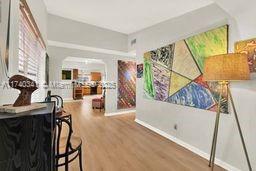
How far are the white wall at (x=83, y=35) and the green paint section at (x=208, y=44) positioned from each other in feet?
8.92

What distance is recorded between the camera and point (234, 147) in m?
2.23

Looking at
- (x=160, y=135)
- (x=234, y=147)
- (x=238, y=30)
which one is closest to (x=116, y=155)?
(x=160, y=135)

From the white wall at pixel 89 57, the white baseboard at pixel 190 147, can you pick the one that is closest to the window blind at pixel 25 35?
the white wall at pixel 89 57

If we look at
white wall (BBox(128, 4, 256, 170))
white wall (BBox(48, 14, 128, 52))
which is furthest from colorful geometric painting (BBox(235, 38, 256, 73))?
white wall (BBox(48, 14, 128, 52))

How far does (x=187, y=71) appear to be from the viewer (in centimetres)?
305

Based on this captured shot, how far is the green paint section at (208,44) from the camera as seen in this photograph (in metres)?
2.39

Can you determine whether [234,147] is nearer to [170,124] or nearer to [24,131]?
[170,124]

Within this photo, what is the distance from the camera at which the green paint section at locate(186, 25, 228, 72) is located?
239 centimetres

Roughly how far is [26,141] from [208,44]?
9.25ft

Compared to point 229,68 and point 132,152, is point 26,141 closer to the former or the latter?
point 229,68

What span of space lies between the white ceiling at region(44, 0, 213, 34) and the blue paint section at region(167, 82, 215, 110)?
61.3 inches

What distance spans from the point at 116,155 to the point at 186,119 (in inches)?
60.0

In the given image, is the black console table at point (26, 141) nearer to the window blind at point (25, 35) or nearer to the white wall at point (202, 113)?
the window blind at point (25, 35)

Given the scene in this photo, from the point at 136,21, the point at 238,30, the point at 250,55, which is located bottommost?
Result: the point at 250,55
